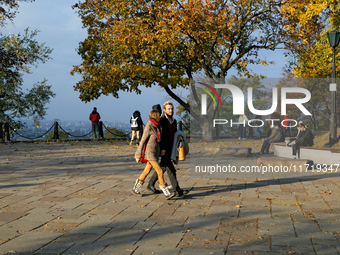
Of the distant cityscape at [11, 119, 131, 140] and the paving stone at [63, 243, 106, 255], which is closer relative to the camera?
the paving stone at [63, 243, 106, 255]

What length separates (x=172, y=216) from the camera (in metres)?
5.59

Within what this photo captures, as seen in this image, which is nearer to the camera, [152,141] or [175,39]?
[152,141]

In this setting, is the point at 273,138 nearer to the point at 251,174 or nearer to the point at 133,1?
the point at 251,174

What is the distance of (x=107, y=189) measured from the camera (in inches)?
303

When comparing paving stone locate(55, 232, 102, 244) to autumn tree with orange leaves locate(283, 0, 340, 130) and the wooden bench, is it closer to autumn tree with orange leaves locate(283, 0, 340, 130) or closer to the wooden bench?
the wooden bench

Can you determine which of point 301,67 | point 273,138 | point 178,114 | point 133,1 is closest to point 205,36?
point 133,1

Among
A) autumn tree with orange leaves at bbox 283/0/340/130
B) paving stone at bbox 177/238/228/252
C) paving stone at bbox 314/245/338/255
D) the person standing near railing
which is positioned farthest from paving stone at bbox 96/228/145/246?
the person standing near railing

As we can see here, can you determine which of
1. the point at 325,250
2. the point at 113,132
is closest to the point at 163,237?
the point at 325,250

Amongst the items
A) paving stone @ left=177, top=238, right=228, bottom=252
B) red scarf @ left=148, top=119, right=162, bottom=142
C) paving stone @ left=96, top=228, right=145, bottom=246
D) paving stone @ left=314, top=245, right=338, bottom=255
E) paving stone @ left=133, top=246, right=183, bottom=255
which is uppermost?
red scarf @ left=148, top=119, right=162, bottom=142

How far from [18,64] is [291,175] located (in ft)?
61.6

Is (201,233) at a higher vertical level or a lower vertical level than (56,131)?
lower

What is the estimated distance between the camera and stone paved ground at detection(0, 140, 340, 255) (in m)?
4.30

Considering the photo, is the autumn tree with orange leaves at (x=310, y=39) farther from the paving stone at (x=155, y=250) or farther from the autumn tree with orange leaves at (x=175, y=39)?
the paving stone at (x=155, y=250)

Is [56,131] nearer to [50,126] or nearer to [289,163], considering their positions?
[50,126]
